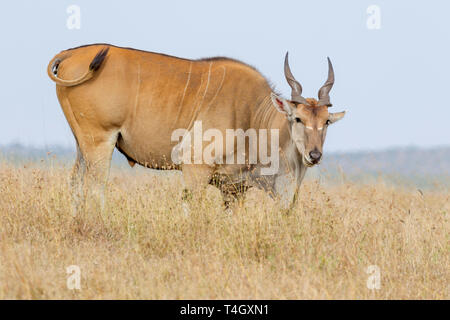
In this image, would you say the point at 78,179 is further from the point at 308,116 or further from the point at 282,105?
the point at 308,116

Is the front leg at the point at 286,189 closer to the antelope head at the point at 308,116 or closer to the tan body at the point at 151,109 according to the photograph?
the tan body at the point at 151,109

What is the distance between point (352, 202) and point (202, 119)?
3906mm

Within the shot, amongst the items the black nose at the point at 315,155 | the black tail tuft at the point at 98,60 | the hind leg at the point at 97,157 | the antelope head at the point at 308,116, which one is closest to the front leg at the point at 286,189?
the antelope head at the point at 308,116

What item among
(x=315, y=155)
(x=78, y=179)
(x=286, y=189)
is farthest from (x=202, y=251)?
(x=78, y=179)

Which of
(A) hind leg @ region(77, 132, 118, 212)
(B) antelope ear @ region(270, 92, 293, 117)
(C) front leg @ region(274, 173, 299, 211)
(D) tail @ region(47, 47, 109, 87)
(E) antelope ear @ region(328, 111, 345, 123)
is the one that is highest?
(D) tail @ region(47, 47, 109, 87)

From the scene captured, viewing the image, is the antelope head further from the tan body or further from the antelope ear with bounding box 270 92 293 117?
the tan body

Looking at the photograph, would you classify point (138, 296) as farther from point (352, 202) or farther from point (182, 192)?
point (352, 202)

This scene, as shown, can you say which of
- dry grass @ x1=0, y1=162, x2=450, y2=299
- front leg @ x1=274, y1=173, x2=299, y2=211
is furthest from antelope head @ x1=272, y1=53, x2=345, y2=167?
dry grass @ x1=0, y1=162, x2=450, y2=299

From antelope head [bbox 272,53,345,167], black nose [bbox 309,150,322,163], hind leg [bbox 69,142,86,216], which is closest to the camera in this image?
black nose [bbox 309,150,322,163]

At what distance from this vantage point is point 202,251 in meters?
6.98

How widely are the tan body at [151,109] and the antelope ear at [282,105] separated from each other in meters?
0.33

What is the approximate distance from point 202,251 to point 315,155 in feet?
5.86

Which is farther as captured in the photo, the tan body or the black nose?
the tan body

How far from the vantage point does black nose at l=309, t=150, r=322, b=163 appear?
7.79 metres
